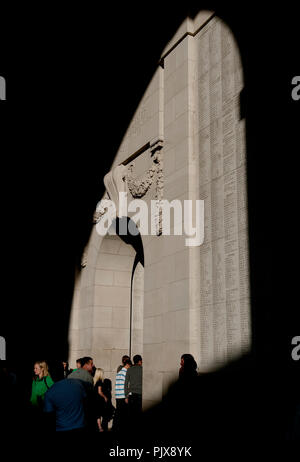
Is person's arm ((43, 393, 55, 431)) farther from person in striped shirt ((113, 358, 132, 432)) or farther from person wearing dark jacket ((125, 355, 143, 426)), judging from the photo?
person in striped shirt ((113, 358, 132, 432))

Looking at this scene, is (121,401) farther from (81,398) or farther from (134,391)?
(81,398)

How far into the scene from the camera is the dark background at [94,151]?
26.6 ft

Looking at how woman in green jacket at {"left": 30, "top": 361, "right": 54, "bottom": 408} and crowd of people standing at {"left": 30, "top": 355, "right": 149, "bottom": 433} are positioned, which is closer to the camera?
crowd of people standing at {"left": 30, "top": 355, "right": 149, "bottom": 433}

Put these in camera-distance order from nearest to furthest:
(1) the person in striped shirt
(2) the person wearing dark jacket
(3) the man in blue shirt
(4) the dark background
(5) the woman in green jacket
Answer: (3) the man in blue shirt, (5) the woman in green jacket, (4) the dark background, (2) the person wearing dark jacket, (1) the person in striped shirt

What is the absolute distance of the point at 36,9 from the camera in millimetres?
15695

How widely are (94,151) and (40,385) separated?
9.11 m

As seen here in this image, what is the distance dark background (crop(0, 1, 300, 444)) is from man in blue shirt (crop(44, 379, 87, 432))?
11.5ft

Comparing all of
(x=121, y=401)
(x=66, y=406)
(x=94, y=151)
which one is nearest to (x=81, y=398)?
(x=66, y=406)

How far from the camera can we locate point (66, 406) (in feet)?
18.3

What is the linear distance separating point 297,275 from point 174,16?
287 inches

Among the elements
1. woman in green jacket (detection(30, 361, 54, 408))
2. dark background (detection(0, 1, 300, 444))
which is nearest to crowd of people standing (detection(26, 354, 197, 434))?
woman in green jacket (detection(30, 361, 54, 408))

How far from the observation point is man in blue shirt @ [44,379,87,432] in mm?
5590

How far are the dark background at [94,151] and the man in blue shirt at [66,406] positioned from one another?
351cm
